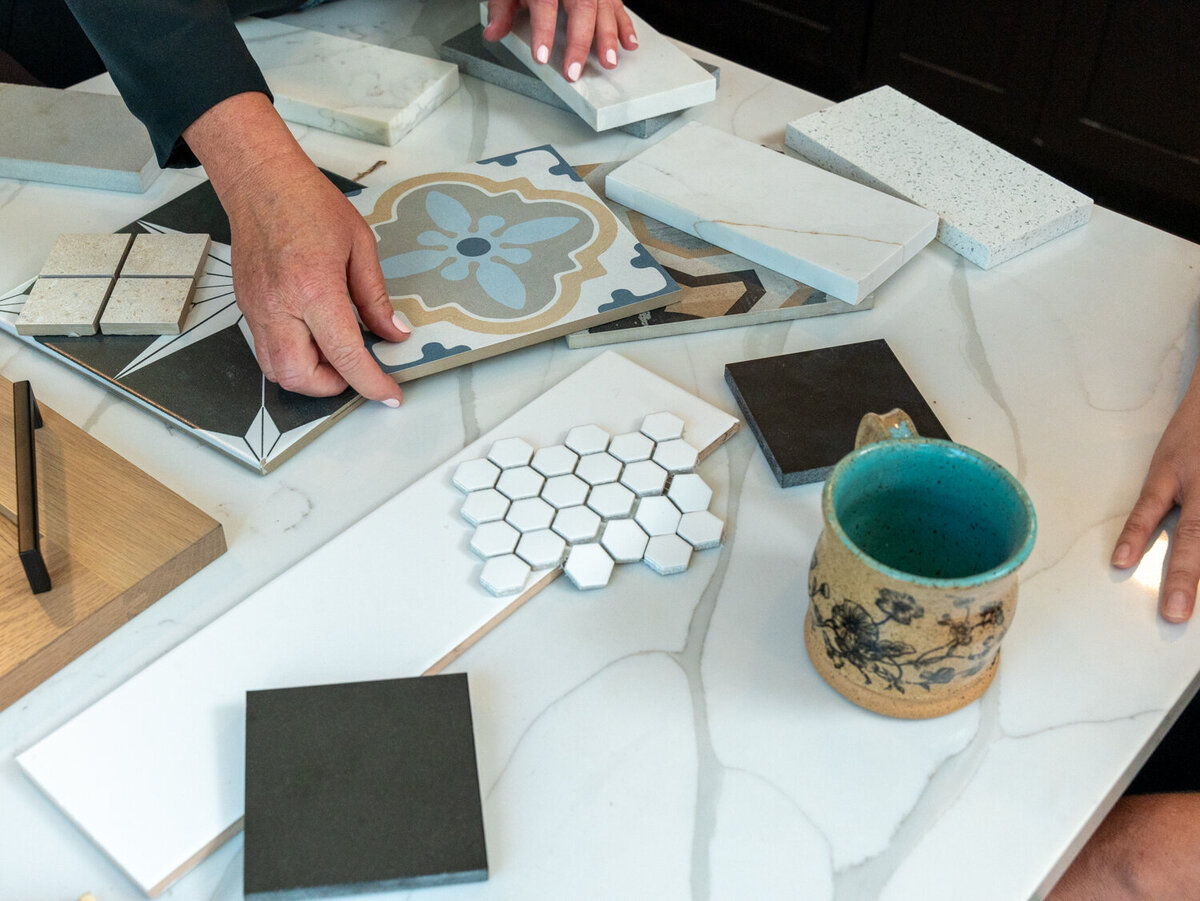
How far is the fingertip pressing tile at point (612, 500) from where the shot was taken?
83cm

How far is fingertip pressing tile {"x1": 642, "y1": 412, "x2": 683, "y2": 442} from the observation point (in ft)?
2.92

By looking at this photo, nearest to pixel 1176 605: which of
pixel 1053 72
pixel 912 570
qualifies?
pixel 912 570

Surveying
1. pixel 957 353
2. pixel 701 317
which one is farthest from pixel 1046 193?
pixel 701 317

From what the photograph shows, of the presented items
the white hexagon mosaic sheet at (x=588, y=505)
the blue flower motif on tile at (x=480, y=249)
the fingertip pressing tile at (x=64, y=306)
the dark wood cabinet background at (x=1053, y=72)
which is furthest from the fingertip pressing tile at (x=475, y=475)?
the dark wood cabinet background at (x=1053, y=72)

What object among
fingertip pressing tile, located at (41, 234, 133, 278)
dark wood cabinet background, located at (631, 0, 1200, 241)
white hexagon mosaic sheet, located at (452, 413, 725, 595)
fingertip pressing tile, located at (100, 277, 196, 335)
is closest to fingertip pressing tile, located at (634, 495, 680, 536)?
white hexagon mosaic sheet, located at (452, 413, 725, 595)

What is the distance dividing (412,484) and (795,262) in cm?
45

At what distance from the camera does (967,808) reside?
656 mm

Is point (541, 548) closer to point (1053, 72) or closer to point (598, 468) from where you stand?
point (598, 468)

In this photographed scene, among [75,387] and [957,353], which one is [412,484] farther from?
[957,353]

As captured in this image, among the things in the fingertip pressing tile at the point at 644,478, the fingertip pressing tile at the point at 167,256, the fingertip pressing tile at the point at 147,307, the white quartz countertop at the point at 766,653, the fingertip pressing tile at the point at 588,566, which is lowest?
the white quartz countertop at the point at 766,653

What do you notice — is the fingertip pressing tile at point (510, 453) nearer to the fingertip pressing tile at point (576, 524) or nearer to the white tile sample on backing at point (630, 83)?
the fingertip pressing tile at point (576, 524)

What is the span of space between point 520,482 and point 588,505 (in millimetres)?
62

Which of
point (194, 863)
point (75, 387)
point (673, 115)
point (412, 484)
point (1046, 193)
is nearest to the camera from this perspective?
point (194, 863)

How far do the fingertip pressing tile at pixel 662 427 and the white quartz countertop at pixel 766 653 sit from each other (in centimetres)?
4
